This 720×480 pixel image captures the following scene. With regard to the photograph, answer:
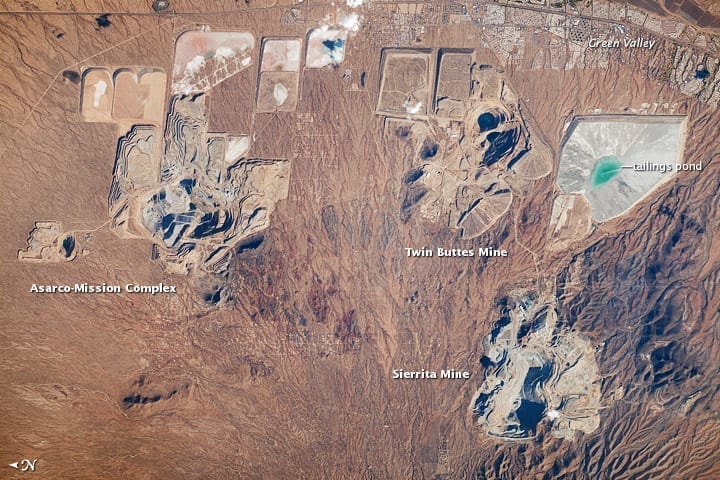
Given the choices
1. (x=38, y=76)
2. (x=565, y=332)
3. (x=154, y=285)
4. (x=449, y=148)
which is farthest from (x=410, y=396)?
(x=38, y=76)

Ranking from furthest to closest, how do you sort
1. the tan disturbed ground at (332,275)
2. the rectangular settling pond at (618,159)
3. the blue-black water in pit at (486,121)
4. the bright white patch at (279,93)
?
the bright white patch at (279,93) < the blue-black water in pit at (486,121) < the rectangular settling pond at (618,159) < the tan disturbed ground at (332,275)

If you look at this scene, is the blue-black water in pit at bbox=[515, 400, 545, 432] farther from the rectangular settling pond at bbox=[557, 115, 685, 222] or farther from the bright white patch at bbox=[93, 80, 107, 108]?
the bright white patch at bbox=[93, 80, 107, 108]

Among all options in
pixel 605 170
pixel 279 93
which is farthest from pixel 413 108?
pixel 605 170

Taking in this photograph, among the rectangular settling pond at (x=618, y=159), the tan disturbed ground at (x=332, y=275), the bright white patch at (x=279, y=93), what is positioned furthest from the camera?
the bright white patch at (x=279, y=93)

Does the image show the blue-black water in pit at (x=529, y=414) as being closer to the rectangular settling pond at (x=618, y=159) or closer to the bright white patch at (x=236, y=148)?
the rectangular settling pond at (x=618, y=159)

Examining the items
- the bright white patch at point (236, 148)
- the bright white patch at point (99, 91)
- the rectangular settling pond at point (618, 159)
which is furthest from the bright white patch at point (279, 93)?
the rectangular settling pond at point (618, 159)

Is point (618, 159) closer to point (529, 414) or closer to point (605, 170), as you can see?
point (605, 170)

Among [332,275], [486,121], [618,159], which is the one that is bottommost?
[332,275]
